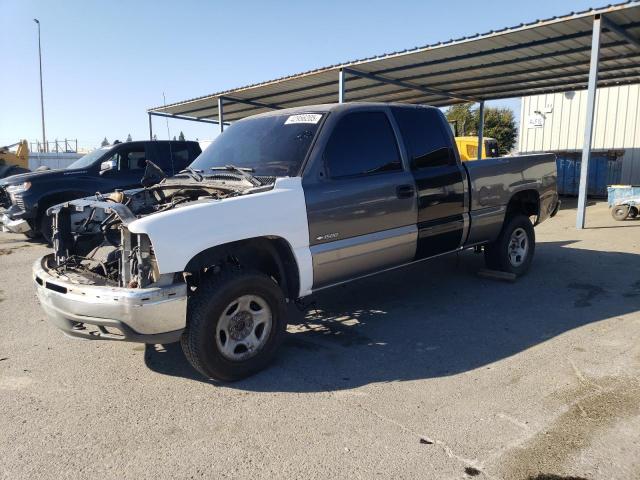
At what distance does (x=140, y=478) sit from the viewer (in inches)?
102

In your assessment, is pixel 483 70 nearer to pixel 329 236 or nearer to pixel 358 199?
pixel 358 199

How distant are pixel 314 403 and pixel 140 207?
231 centimetres

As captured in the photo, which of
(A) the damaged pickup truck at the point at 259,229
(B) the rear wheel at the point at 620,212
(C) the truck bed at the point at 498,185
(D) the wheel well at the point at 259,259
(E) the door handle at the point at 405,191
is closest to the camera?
(A) the damaged pickup truck at the point at 259,229

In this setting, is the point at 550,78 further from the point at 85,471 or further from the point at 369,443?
the point at 85,471

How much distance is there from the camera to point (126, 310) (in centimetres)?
318

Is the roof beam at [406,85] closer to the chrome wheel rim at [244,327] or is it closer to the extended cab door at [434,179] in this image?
the extended cab door at [434,179]

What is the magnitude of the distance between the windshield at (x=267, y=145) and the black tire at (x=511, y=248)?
3157 mm

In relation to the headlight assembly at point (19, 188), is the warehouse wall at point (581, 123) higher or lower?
higher

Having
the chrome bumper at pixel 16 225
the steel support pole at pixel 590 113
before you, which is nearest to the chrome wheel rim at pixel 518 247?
the steel support pole at pixel 590 113

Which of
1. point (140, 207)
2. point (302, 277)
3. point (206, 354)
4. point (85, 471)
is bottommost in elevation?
point (85, 471)

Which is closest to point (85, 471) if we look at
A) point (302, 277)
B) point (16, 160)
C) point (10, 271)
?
point (302, 277)

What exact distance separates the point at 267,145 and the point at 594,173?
55.4 ft

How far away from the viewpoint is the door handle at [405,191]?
4625mm

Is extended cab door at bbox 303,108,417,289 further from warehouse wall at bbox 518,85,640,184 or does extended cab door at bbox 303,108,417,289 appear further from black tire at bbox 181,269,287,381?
warehouse wall at bbox 518,85,640,184
